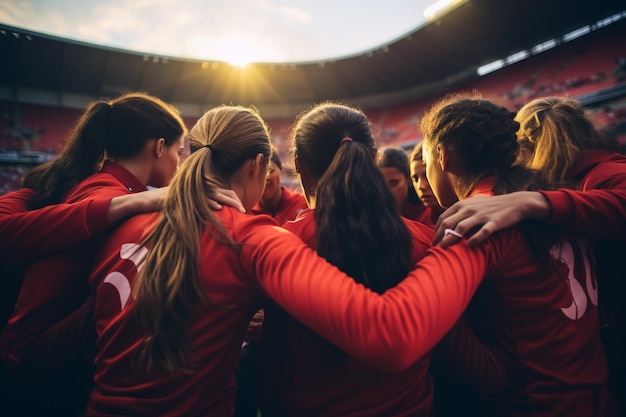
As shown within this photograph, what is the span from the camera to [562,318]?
48.0 inches

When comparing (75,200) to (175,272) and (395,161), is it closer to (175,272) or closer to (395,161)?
(175,272)

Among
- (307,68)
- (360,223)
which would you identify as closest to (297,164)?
(360,223)

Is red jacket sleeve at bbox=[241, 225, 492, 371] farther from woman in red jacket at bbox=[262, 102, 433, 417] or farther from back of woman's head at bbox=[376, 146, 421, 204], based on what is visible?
back of woman's head at bbox=[376, 146, 421, 204]

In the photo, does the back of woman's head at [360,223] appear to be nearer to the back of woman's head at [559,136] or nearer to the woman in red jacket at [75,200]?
the woman in red jacket at [75,200]

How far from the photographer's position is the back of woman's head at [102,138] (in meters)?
1.69

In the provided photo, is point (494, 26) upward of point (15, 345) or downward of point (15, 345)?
upward

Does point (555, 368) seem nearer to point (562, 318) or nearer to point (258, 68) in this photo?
point (562, 318)

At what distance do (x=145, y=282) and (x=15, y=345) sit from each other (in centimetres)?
71

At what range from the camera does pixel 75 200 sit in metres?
1.49

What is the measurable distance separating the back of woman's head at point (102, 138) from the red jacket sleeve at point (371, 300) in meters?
1.24

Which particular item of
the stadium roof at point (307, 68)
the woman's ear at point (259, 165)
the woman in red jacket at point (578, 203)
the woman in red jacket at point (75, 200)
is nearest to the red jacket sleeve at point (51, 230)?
the woman in red jacket at point (75, 200)

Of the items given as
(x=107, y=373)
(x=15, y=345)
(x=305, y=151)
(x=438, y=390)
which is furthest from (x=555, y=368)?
(x=15, y=345)

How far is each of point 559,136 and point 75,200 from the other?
8.29 feet

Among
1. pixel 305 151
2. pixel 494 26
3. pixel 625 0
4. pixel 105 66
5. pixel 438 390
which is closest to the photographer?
pixel 305 151
